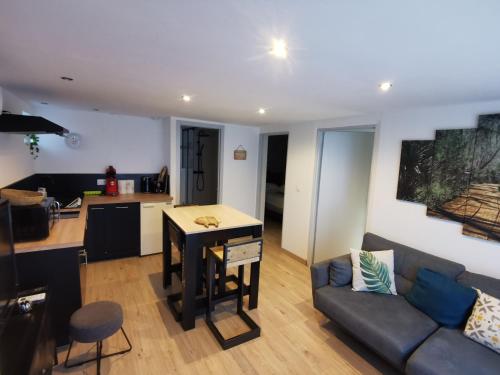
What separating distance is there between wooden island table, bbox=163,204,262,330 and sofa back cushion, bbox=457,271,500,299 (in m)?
1.80

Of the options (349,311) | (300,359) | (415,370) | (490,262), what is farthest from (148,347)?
(490,262)

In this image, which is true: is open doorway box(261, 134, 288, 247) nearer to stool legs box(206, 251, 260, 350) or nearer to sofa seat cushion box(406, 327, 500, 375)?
stool legs box(206, 251, 260, 350)

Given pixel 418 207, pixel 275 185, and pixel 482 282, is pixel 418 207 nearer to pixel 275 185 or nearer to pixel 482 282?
pixel 482 282

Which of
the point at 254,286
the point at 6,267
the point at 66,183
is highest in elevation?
the point at 66,183

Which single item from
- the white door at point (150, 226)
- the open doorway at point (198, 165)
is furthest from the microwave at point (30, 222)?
the open doorway at point (198, 165)

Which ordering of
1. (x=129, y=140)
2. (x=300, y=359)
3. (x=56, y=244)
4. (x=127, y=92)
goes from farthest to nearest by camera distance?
(x=129, y=140), (x=127, y=92), (x=300, y=359), (x=56, y=244)

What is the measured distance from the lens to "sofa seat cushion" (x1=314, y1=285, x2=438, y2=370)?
6.22ft

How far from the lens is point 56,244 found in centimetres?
201

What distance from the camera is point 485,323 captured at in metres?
1.86

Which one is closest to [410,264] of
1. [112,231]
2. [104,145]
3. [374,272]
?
[374,272]

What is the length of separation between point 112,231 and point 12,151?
1517 mm

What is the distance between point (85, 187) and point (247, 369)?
137 inches

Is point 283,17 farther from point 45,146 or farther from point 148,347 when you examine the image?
point 45,146

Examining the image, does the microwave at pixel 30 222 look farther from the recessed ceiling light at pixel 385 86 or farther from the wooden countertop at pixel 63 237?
the recessed ceiling light at pixel 385 86
